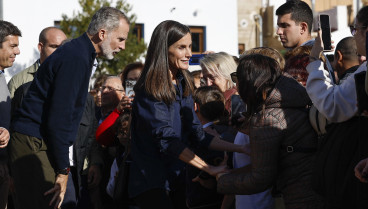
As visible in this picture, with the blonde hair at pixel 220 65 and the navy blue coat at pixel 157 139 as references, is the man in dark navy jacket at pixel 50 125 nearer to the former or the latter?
the navy blue coat at pixel 157 139

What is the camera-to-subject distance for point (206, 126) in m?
5.00

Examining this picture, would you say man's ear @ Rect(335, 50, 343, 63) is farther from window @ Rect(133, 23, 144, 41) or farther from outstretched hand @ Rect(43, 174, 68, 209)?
window @ Rect(133, 23, 144, 41)

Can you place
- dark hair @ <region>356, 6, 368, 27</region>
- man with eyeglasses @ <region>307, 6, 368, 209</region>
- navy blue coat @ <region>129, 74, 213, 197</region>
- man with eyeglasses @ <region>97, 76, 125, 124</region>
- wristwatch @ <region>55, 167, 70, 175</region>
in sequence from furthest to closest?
man with eyeglasses @ <region>97, 76, 125, 124</region>
wristwatch @ <region>55, 167, 70, 175</region>
navy blue coat @ <region>129, 74, 213, 197</region>
dark hair @ <region>356, 6, 368, 27</region>
man with eyeglasses @ <region>307, 6, 368, 209</region>

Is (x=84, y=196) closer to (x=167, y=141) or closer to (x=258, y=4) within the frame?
(x=167, y=141)

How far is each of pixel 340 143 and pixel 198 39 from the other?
60.5 feet

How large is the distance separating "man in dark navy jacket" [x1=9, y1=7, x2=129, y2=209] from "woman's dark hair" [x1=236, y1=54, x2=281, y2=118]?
1.17 m

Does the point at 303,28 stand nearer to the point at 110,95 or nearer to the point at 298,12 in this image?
the point at 298,12

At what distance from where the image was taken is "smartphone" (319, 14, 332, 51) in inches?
A: 146

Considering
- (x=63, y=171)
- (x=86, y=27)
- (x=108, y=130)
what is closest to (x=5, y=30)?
(x=108, y=130)

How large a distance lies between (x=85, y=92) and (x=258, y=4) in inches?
1049

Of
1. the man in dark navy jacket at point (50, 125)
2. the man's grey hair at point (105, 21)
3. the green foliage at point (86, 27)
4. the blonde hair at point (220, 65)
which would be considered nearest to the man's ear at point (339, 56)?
the blonde hair at point (220, 65)

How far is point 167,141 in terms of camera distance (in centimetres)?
388

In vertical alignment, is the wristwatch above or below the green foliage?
below

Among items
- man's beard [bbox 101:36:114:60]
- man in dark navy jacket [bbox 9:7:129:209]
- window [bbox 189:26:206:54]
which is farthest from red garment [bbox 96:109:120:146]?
window [bbox 189:26:206:54]
